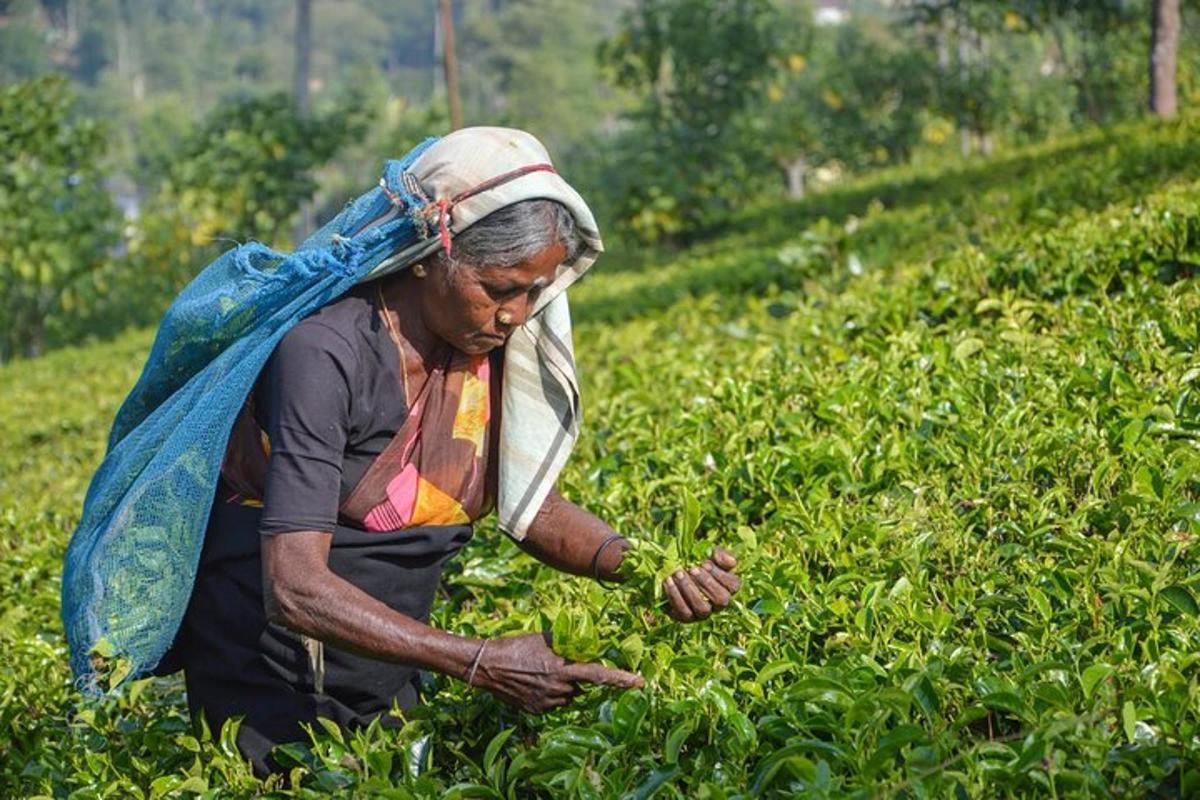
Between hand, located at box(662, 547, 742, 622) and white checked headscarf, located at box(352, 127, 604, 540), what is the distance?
1.25ft

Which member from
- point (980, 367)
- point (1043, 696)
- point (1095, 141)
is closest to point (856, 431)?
point (980, 367)

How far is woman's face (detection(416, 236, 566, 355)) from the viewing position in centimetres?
249

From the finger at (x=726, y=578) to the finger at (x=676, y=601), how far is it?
0.06 meters

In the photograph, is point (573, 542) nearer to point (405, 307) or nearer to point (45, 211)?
point (405, 307)

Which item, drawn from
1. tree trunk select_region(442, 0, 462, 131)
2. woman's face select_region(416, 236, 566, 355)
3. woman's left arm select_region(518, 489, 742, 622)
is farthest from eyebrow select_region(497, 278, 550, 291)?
tree trunk select_region(442, 0, 462, 131)

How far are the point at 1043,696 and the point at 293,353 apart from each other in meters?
1.24

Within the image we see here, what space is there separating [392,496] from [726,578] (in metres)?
0.59

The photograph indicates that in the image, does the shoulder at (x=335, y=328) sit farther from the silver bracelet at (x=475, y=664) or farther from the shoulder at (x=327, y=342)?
the silver bracelet at (x=475, y=664)

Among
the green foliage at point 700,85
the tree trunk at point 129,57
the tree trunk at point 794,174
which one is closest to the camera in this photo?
the green foliage at point 700,85

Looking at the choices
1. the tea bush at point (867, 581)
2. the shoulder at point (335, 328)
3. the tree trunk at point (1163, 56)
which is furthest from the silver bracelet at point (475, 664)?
the tree trunk at point (1163, 56)

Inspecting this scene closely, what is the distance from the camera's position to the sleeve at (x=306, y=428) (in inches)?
92.7

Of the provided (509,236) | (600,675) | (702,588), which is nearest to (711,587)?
(702,588)

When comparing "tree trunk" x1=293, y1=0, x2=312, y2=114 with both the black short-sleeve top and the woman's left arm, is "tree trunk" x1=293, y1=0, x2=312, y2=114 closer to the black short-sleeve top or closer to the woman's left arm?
the woman's left arm

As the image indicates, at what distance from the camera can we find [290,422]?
7.78ft
